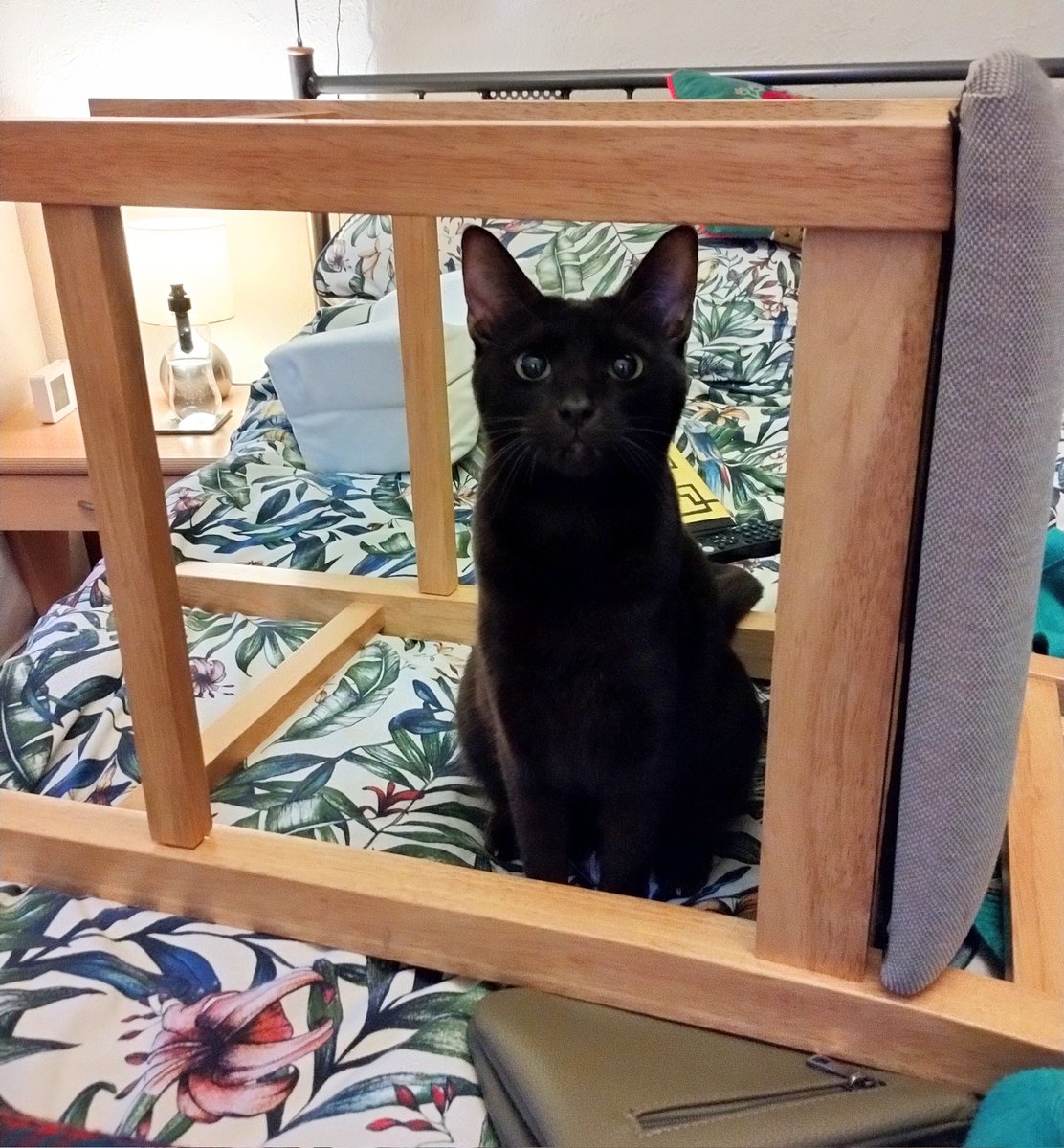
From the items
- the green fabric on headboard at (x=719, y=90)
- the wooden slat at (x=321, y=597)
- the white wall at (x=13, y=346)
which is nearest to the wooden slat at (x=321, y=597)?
the wooden slat at (x=321, y=597)

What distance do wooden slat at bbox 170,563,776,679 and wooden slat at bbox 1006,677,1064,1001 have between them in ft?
Answer: 2.07

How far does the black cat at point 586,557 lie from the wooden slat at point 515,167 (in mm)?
170

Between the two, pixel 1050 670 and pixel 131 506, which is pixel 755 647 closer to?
pixel 1050 670

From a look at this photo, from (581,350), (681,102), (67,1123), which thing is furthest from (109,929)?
(681,102)

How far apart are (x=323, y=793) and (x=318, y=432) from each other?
86 cm

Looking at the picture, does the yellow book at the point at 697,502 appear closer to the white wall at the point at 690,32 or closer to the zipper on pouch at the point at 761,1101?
the zipper on pouch at the point at 761,1101

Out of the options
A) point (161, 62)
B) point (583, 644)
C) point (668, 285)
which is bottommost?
point (583, 644)

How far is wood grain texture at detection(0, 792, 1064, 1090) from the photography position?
653mm

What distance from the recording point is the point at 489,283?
0.79 m

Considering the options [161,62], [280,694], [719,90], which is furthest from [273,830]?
[161,62]

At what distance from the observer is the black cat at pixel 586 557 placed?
747mm

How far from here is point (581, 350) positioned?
Result: 29.3 inches

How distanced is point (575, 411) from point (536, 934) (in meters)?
0.37

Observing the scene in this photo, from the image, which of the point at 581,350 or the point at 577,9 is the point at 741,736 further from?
the point at 577,9
